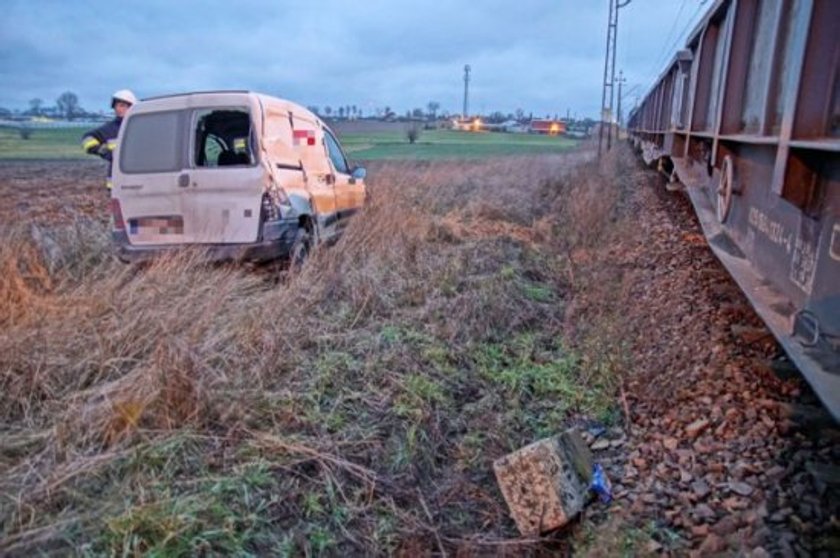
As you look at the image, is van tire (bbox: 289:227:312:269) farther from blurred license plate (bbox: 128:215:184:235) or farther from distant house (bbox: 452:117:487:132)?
distant house (bbox: 452:117:487:132)

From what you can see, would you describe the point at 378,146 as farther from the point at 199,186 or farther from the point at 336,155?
the point at 199,186

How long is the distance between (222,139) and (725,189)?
5.74 meters

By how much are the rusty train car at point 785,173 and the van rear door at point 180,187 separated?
4.05m

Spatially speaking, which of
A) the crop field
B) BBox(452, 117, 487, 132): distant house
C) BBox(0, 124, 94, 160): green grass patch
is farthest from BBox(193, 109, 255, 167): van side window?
BBox(452, 117, 487, 132): distant house

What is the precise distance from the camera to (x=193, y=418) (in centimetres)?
306

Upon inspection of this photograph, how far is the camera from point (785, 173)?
246 cm

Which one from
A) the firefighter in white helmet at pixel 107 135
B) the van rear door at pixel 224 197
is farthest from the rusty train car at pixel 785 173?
the firefighter in white helmet at pixel 107 135

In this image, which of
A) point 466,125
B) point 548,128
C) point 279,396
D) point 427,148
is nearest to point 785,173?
point 279,396

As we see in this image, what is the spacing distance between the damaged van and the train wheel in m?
3.87

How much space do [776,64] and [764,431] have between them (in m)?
1.94

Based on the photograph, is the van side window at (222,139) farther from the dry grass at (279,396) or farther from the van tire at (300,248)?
the dry grass at (279,396)

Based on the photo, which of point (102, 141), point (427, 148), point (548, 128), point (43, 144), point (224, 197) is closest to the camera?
point (224, 197)

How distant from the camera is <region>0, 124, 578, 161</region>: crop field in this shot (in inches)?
1344

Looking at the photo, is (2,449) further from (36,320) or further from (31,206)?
(31,206)
